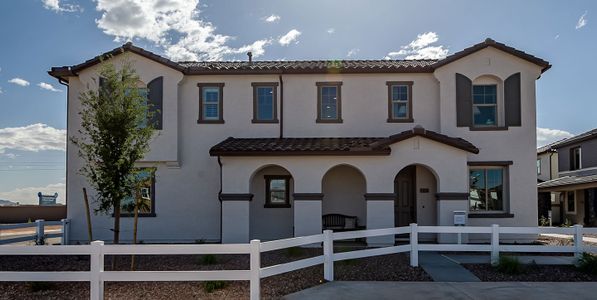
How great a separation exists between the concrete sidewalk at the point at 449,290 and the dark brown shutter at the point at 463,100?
746 centimetres

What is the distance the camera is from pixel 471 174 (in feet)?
53.3

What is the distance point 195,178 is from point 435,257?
8.36 m

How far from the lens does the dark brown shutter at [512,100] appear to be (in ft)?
52.5

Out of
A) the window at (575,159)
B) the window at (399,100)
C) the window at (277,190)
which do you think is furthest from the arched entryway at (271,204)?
the window at (575,159)

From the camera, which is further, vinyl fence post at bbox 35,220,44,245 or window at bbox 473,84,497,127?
window at bbox 473,84,497,127

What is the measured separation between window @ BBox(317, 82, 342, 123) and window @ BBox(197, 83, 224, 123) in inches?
137

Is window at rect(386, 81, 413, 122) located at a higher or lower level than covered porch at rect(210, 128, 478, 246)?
higher

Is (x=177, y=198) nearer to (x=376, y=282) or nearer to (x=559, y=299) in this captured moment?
(x=376, y=282)

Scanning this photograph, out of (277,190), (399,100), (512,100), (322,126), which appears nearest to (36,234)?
(277,190)

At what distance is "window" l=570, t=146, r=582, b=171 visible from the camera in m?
27.4

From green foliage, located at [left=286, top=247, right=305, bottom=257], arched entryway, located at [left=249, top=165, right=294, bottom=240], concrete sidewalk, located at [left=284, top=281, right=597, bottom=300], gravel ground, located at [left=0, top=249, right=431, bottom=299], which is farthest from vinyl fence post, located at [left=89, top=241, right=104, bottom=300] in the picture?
arched entryway, located at [left=249, top=165, right=294, bottom=240]

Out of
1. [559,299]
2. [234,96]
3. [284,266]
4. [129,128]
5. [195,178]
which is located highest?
[234,96]

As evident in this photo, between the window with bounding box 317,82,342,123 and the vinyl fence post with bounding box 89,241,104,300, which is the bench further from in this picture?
the vinyl fence post with bounding box 89,241,104,300

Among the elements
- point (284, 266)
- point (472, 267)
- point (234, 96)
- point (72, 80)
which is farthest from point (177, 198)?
point (472, 267)
